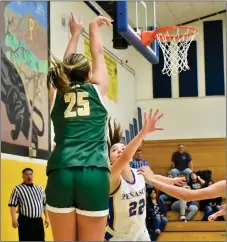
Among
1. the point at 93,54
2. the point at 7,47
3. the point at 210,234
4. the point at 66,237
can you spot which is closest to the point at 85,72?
the point at 93,54

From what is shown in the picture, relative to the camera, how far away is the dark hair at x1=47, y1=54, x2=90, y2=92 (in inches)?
110

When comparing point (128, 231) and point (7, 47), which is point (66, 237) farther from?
point (7, 47)

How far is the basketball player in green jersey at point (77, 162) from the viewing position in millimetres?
2596

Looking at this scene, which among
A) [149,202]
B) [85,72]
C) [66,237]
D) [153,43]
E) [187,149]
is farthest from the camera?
[187,149]

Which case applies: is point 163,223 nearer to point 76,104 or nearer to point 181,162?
point 181,162

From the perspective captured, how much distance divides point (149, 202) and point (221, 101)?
521cm

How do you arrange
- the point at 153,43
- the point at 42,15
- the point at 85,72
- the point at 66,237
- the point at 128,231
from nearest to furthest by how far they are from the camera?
the point at 66,237 → the point at 85,72 → the point at 128,231 → the point at 153,43 → the point at 42,15

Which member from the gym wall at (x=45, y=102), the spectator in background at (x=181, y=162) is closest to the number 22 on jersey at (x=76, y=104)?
the gym wall at (x=45, y=102)

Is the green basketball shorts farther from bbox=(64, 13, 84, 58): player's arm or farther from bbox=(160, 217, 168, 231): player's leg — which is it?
bbox=(160, 217, 168, 231): player's leg

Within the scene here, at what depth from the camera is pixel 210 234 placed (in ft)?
36.3

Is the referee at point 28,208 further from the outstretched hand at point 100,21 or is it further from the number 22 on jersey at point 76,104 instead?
the number 22 on jersey at point 76,104

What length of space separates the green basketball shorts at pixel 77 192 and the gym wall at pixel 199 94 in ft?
40.8

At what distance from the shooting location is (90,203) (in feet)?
8.48

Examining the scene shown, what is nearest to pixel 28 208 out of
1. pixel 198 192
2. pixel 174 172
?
pixel 198 192
